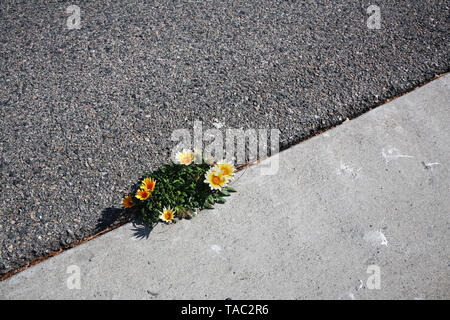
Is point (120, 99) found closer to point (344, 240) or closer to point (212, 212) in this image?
point (212, 212)

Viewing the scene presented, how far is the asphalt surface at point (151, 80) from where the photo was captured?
2.67m

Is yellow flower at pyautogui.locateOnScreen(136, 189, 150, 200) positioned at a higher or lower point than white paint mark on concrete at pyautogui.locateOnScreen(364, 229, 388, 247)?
higher

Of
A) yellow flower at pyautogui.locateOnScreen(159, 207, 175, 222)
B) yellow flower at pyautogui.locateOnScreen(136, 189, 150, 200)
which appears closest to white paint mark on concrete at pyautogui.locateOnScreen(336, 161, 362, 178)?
yellow flower at pyautogui.locateOnScreen(159, 207, 175, 222)

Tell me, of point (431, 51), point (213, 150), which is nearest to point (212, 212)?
point (213, 150)

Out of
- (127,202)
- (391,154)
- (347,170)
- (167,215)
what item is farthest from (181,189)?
(391,154)

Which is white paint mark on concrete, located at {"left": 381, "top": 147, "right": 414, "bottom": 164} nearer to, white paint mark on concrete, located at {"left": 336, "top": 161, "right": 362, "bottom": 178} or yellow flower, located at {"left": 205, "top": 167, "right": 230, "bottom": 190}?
white paint mark on concrete, located at {"left": 336, "top": 161, "right": 362, "bottom": 178}

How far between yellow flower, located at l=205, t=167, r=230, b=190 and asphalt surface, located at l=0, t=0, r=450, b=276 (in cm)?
49

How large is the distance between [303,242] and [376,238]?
482 millimetres

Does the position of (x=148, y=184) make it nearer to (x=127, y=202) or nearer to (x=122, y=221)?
(x=127, y=202)

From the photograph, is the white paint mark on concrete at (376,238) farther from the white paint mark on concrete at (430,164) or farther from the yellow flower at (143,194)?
the yellow flower at (143,194)

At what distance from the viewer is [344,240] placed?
8.19ft

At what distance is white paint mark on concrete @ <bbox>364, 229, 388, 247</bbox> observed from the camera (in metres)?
2.49
